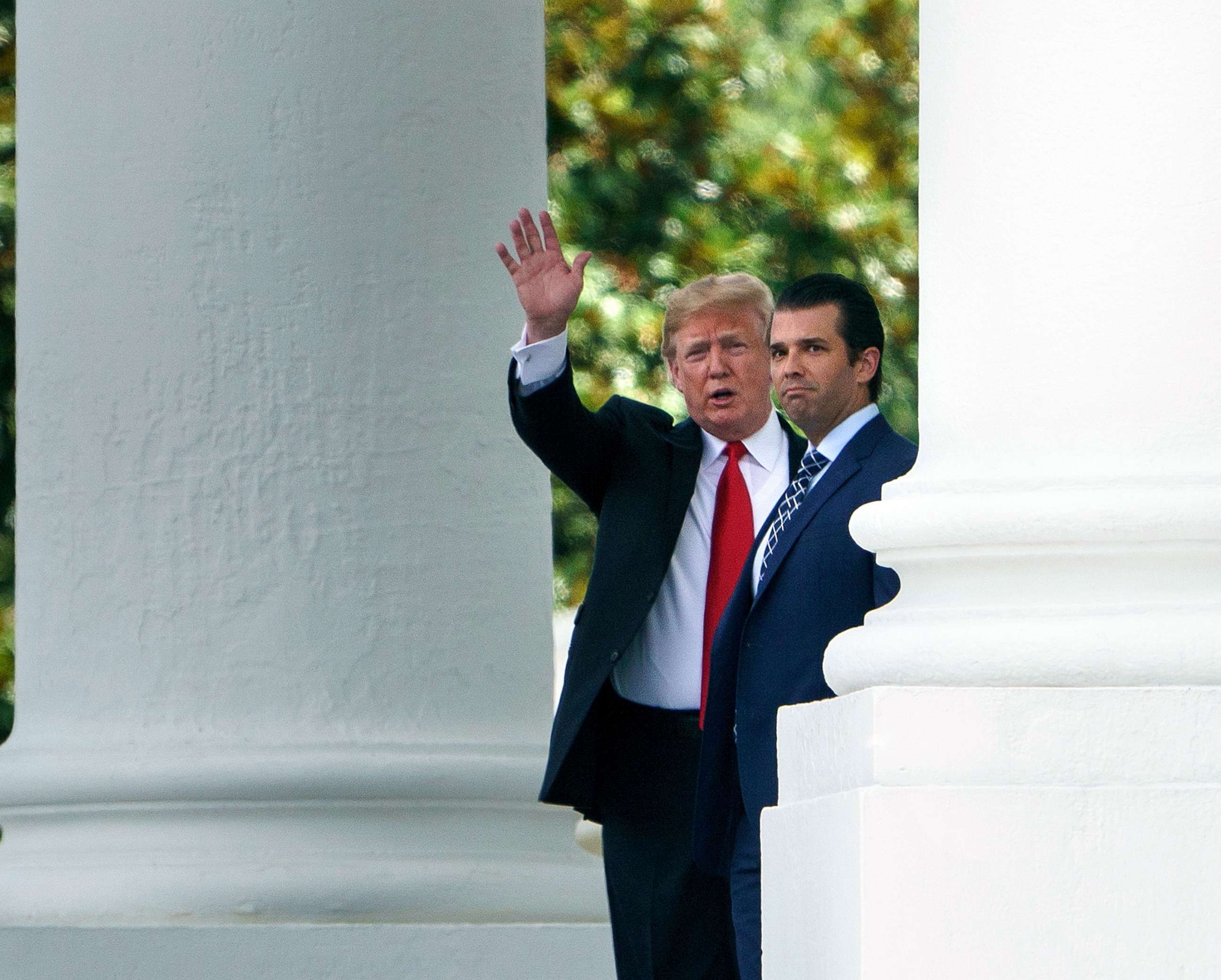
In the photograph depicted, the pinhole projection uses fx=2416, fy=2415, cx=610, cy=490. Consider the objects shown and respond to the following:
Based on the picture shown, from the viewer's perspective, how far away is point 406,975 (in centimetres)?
868

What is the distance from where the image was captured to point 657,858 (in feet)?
27.4

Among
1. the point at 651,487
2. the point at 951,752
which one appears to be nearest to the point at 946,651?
the point at 951,752

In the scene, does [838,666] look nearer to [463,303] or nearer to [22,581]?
[463,303]

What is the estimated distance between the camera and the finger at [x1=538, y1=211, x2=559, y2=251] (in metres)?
8.50

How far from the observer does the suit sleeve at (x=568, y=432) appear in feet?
27.9

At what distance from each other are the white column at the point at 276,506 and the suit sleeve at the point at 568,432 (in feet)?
2.23

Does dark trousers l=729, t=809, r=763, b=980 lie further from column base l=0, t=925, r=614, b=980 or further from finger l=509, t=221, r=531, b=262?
finger l=509, t=221, r=531, b=262

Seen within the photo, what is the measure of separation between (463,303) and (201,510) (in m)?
1.31

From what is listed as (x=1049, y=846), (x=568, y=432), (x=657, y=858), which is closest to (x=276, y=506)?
(x=568, y=432)

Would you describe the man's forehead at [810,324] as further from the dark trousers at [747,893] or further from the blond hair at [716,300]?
the dark trousers at [747,893]

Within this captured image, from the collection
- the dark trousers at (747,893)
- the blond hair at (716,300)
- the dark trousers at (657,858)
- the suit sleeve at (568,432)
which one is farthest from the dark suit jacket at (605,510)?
the dark trousers at (747,893)

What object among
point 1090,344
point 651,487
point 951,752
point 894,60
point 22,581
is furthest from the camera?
point 894,60

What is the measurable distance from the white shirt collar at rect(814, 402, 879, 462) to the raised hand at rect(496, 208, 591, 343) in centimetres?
110

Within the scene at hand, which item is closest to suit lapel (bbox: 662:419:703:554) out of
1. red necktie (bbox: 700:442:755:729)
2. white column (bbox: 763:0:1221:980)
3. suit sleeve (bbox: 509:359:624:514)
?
red necktie (bbox: 700:442:755:729)
